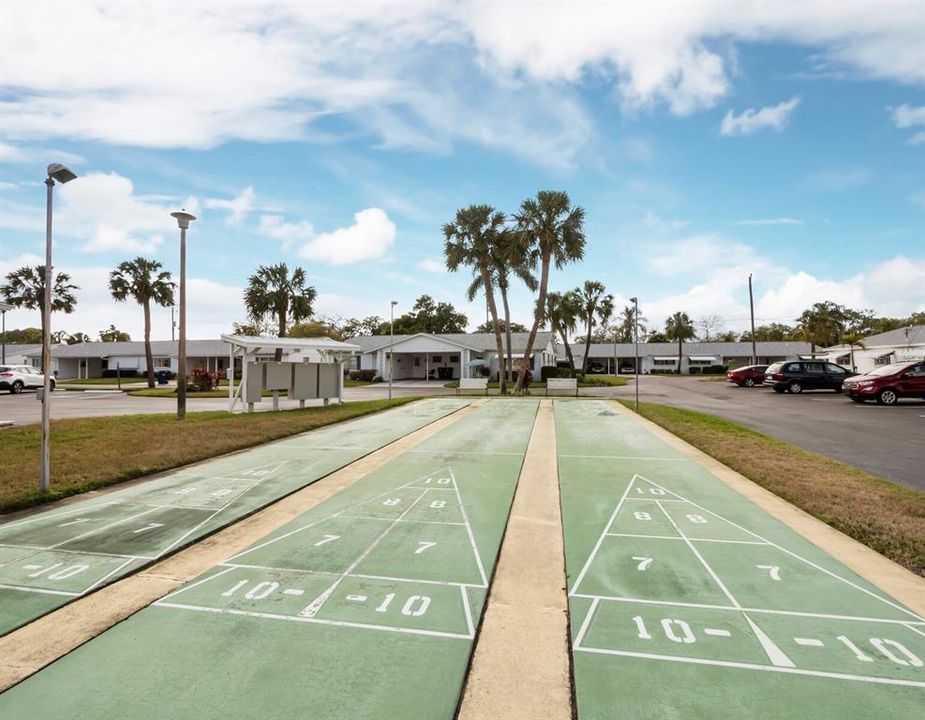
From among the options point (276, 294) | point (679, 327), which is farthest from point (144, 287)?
point (679, 327)

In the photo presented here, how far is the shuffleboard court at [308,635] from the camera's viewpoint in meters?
2.63

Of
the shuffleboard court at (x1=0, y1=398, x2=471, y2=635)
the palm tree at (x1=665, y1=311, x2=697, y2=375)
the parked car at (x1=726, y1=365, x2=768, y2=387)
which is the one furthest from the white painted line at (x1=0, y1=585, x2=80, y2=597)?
the palm tree at (x1=665, y1=311, x2=697, y2=375)

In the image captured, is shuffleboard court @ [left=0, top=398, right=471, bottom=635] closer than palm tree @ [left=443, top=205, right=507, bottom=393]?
Yes

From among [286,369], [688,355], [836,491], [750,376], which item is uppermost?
[688,355]

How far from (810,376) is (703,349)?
51.9 metres

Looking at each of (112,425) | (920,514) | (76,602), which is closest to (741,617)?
(920,514)

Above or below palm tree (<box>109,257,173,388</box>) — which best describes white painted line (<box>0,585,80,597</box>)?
below

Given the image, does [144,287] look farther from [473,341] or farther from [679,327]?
[679,327]

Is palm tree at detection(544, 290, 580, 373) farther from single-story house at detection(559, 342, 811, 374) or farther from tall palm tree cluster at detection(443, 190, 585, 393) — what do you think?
single-story house at detection(559, 342, 811, 374)

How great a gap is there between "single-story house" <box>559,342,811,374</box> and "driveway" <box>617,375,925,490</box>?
48369mm

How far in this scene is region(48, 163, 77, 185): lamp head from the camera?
6.21 meters

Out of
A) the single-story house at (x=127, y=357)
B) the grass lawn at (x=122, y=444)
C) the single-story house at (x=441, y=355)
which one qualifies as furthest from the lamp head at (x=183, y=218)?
the single-story house at (x=127, y=357)

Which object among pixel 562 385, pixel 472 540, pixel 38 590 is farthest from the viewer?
pixel 562 385

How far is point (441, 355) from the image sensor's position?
48.3 metres
